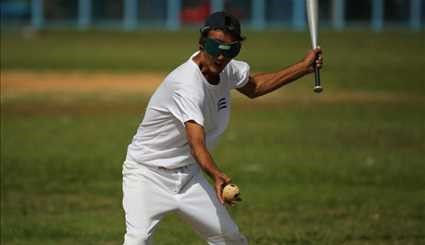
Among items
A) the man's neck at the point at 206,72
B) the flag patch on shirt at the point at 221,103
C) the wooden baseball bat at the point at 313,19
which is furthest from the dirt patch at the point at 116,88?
the man's neck at the point at 206,72

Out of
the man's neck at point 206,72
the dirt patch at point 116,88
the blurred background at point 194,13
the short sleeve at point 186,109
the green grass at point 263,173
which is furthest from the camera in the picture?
the blurred background at point 194,13

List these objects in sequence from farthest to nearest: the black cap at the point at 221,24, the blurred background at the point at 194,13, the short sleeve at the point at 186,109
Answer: the blurred background at the point at 194,13 < the black cap at the point at 221,24 < the short sleeve at the point at 186,109

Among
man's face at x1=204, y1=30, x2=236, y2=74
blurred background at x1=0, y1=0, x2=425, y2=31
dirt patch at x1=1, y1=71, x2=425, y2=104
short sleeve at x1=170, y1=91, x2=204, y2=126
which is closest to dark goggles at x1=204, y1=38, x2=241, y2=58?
man's face at x1=204, y1=30, x2=236, y2=74

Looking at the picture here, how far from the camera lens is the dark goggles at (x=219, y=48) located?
25.2 feet

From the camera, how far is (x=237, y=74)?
830cm

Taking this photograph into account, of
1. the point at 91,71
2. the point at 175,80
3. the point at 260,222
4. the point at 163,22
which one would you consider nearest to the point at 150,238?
the point at 175,80

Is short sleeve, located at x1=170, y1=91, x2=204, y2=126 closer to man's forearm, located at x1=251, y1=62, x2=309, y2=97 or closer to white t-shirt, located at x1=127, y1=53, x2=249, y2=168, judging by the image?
white t-shirt, located at x1=127, y1=53, x2=249, y2=168

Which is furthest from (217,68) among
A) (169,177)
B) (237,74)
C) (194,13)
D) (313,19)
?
(194,13)

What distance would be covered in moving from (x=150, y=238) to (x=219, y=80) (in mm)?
1111

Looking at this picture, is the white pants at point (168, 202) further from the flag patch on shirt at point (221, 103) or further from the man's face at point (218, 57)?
the man's face at point (218, 57)

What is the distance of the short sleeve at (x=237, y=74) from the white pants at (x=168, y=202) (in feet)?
2.02

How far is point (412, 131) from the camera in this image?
70.8 feet

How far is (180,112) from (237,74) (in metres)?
0.65

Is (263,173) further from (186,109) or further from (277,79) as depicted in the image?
(186,109)
